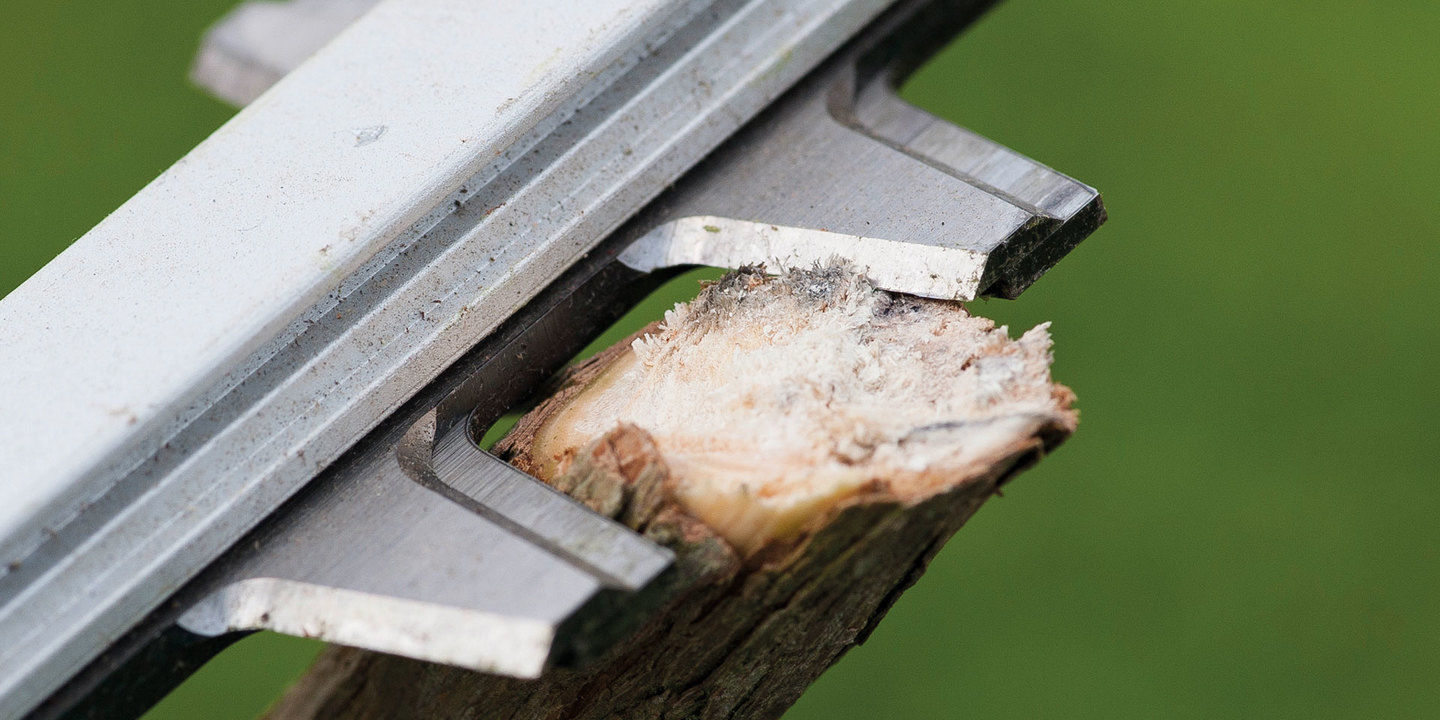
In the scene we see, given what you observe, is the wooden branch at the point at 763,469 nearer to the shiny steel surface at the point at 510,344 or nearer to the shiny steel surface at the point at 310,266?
the shiny steel surface at the point at 510,344

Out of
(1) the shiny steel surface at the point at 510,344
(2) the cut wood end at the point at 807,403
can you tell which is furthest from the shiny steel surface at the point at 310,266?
(2) the cut wood end at the point at 807,403

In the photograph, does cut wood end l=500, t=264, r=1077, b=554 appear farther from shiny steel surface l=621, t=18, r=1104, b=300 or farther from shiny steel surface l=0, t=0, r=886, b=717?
shiny steel surface l=0, t=0, r=886, b=717

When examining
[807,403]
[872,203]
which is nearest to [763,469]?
[807,403]

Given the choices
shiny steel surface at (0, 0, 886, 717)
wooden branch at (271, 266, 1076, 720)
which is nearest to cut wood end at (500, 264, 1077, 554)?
wooden branch at (271, 266, 1076, 720)

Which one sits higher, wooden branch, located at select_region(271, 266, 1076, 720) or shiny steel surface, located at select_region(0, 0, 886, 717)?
shiny steel surface, located at select_region(0, 0, 886, 717)

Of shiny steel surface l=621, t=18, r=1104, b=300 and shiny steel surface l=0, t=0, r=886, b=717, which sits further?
shiny steel surface l=621, t=18, r=1104, b=300

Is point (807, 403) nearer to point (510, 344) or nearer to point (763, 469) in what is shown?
point (763, 469)

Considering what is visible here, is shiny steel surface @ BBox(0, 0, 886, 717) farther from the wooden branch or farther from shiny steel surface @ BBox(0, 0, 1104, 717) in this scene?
the wooden branch
